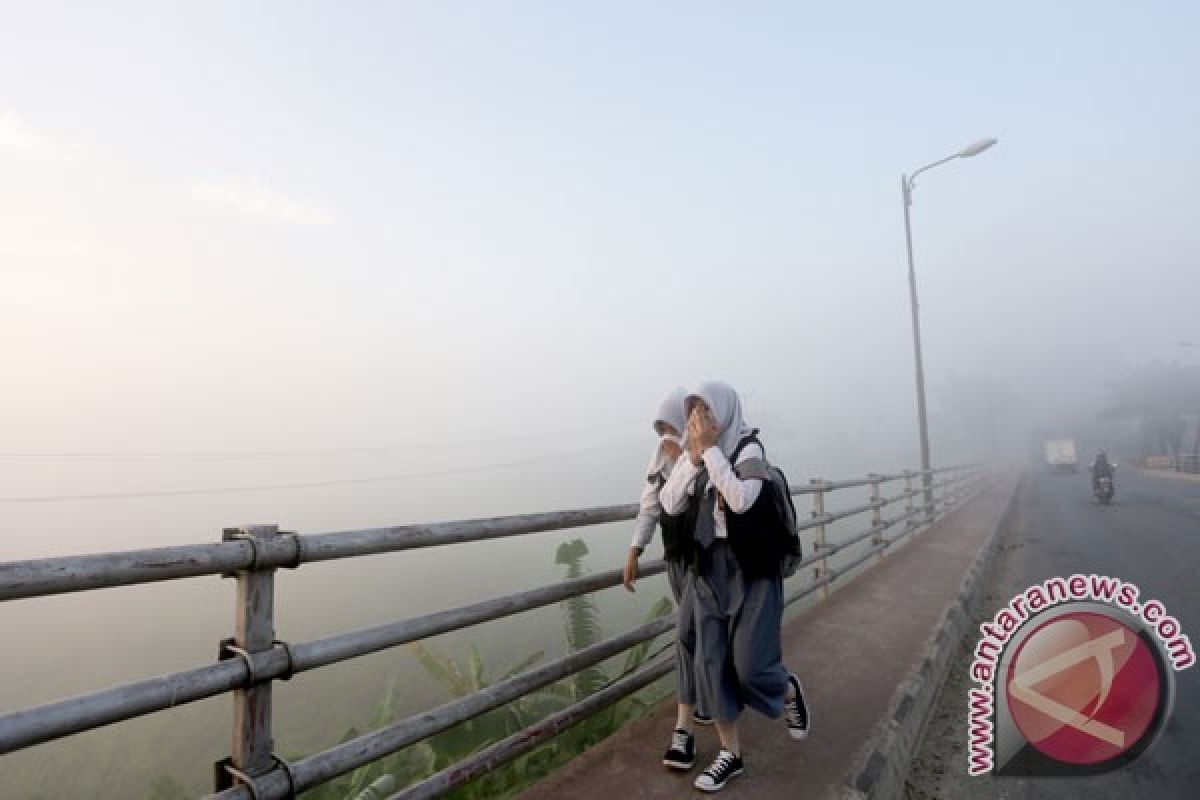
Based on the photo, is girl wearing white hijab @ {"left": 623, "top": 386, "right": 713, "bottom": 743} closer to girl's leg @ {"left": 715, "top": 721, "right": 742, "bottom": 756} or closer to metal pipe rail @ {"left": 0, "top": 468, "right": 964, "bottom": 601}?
girl's leg @ {"left": 715, "top": 721, "right": 742, "bottom": 756}

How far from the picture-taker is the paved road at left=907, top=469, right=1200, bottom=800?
2.77 m

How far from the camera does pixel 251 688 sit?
1728 millimetres

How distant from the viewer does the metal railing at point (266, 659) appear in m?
1.39

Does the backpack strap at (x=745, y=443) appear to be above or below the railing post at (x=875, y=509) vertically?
above

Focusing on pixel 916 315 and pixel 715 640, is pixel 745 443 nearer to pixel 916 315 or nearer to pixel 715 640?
pixel 715 640

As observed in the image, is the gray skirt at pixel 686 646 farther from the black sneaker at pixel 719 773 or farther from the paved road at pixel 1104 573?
the paved road at pixel 1104 573


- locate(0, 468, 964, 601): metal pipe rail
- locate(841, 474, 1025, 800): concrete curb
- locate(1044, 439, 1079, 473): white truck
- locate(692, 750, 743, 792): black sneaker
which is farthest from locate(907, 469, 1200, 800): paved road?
locate(1044, 439, 1079, 473): white truck

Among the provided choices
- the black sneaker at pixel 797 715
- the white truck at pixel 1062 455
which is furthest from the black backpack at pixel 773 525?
Result: the white truck at pixel 1062 455

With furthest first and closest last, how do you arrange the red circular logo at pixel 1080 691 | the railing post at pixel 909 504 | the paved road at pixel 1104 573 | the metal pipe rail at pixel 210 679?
the railing post at pixel 909 504 < the red circular logo at pixel 1080 691 < the paved road at pixel 1104 573 < the metal pipe rail at pixel 210 679

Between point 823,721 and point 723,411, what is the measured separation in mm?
1758

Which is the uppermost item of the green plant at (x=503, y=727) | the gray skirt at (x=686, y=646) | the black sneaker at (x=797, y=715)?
the gray skirt at (x=686, y=646)

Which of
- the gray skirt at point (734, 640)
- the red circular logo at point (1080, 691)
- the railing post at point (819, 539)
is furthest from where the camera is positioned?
the railing post at point (819, 539)

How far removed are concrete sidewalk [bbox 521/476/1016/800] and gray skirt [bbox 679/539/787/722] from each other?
0.33 m

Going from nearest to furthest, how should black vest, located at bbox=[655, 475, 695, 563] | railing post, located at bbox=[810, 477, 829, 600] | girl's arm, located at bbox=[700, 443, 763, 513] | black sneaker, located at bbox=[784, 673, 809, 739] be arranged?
1. girl's arm, located at bbox=[700, 443, 763, 513]
2. black vest, located at bbox=[655, 475, 695, 563]
3. black sneaker, located at bbox=[784, 673, 809, 739]
4. railing post, located at bbox=[810, 477, 829, 600]
